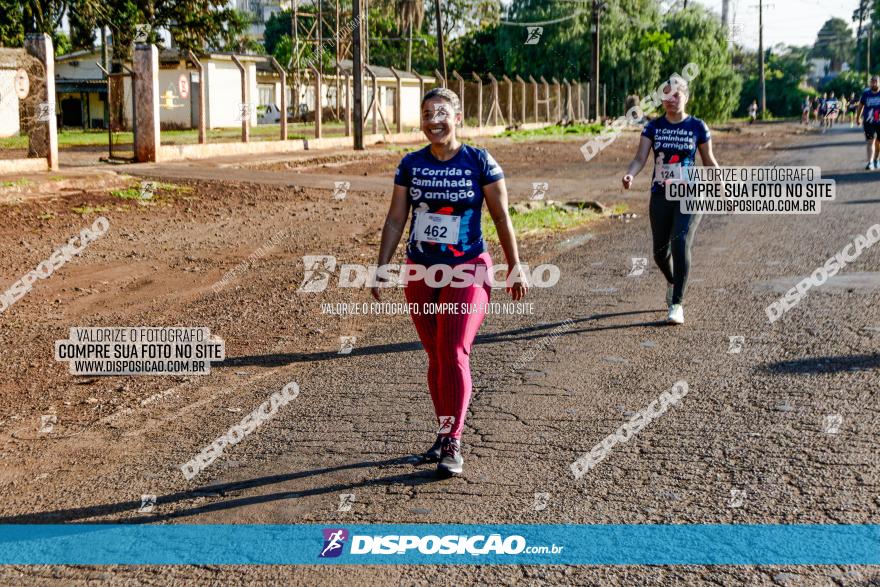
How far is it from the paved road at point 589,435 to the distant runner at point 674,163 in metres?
0.47

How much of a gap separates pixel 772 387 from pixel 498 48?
199 feet

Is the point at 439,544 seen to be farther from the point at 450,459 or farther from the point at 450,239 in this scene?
the point at 450,239

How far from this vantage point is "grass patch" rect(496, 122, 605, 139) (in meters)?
43.9

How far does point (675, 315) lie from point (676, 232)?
2.33 feet

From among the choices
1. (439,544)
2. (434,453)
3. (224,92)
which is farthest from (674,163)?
(224,92)

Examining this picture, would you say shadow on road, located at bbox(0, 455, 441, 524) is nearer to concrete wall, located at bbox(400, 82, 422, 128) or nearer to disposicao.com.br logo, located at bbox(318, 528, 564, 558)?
disposicao.com.br logo, located at bbox(318, 528, 564, 558)

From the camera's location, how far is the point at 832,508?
4680 millimetres

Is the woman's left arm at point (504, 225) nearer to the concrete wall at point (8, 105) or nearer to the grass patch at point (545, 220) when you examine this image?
the grass patch at point (545, 220)

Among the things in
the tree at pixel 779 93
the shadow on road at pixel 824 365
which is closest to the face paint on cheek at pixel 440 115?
the shadow on road at pixel 824 365

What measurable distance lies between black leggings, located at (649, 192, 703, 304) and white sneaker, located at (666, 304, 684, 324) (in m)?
0.05

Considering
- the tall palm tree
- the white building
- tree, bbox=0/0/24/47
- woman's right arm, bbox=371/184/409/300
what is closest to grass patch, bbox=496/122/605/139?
the white building

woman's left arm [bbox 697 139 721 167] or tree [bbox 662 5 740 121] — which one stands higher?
tree [bbox 662 5 740 121]

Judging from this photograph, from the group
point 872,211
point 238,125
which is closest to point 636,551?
point 872,211

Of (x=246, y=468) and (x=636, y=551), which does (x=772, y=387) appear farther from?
(x=246, y=468)
